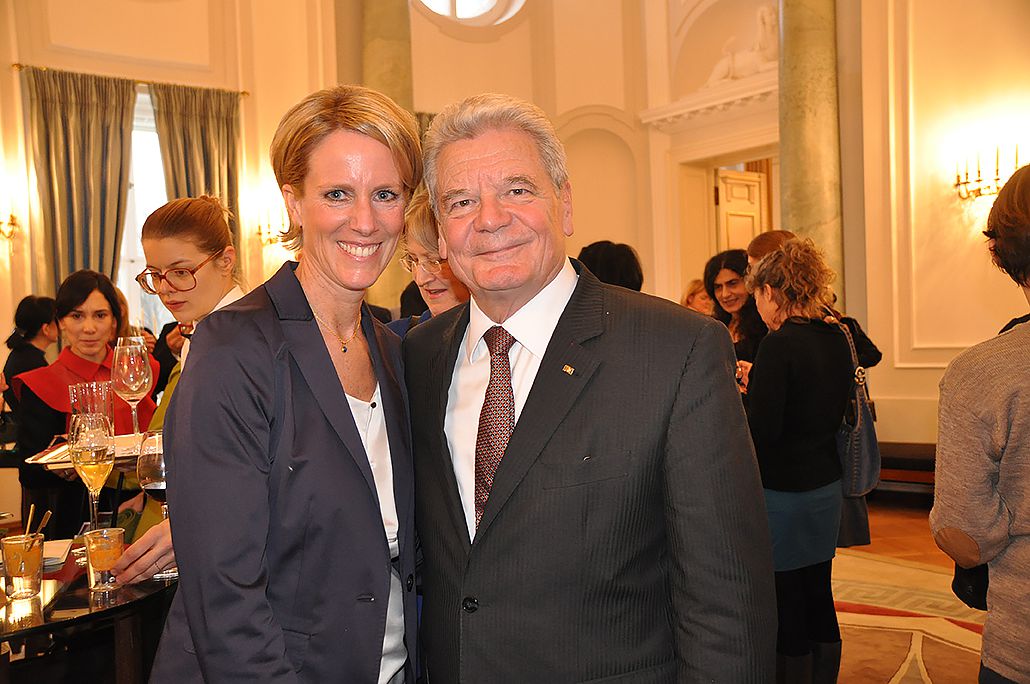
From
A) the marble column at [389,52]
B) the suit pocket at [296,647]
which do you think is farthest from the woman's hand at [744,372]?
the marble column at [389,52]

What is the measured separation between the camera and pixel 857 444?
378 centimetres

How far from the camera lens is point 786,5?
8109 millimetres

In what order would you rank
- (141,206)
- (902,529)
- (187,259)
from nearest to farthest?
(187,259) < (902,529) < (141,206)

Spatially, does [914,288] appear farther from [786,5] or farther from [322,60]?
[322,60]

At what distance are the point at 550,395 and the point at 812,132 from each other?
7091 mm

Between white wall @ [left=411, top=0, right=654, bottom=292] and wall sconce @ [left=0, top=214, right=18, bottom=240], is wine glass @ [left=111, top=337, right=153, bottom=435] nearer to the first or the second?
wall sconce @ [left=0, top=214, right=18, bottom=240]

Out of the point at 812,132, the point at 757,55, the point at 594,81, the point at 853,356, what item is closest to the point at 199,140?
the point at 594,81

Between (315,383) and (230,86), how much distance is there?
829 centimetres

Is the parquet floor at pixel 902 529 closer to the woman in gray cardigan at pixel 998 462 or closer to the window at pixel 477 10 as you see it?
the woman in gray cardigan at pixel 998 462

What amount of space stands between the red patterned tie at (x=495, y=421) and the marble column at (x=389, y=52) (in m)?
6.88

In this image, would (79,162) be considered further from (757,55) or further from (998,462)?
(998,462)

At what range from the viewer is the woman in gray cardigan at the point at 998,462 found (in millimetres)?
1870

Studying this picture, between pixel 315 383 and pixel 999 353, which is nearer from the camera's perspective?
pixel 315 383

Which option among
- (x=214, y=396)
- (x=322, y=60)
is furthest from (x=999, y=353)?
(x=322, y=60)
